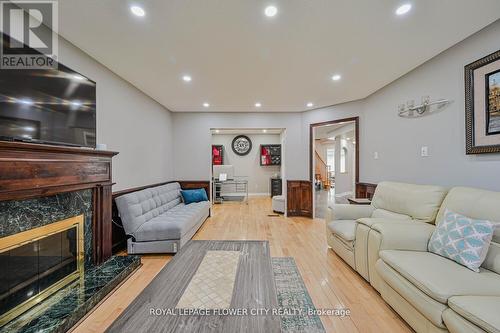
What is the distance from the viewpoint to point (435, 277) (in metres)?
1.40

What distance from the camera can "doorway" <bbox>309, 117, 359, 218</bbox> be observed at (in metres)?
4.66

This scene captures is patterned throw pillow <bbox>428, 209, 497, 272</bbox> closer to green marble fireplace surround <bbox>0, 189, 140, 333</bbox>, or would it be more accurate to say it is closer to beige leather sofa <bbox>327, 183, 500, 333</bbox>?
beige leather sofa <bbox>327, 183, 500, 333</bbox>

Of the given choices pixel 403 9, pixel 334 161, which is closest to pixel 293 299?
pixel 403 9

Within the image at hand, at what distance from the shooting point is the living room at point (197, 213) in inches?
56.4

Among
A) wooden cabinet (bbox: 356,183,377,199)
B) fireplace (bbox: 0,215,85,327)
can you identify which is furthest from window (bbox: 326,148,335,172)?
fireplace (bbox: 0,215,85,327)

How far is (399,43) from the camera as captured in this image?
2189 mm

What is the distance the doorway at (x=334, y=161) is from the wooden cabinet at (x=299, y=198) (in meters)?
0.16

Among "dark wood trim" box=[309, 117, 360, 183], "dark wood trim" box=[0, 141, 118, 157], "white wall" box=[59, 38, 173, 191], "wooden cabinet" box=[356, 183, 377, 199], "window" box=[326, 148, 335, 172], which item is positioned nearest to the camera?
"dark wood trim" box=[0, 141, 118, 157]

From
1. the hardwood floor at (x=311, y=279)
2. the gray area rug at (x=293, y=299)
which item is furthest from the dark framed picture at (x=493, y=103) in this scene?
the gray area rug at (x=293, y=299)

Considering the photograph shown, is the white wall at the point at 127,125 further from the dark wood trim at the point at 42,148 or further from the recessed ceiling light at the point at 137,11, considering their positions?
the recessed ceiling light at the point at 137,11

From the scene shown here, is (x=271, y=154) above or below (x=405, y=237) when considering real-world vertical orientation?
above

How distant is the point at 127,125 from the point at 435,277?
4044mm

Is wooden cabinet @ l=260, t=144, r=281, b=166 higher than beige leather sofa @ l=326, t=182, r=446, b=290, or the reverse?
wooden cabinet @ l=260, t=144, r=281, b=166

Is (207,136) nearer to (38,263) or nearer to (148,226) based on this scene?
(148,226)
